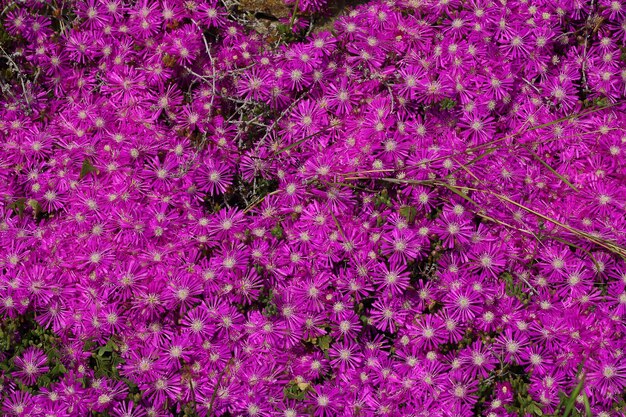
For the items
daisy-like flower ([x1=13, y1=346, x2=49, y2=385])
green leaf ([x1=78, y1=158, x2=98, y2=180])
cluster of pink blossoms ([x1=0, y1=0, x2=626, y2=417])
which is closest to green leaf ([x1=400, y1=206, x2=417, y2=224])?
cluster of pink blossoms ([x1=0, y1=0, x2=626, y2=417])

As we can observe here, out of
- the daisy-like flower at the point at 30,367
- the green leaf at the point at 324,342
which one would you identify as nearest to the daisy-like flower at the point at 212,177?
the green leaf at the point at 324,342

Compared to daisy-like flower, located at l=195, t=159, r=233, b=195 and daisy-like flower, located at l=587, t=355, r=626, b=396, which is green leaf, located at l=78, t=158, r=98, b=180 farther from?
daisy-like flower, located at l=587, t=355, r=626, b=396

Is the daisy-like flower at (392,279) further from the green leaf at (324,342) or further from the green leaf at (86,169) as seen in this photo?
the green leaf at (86,169)

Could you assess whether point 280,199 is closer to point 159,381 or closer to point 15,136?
point 159,381

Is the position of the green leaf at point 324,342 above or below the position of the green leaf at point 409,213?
below

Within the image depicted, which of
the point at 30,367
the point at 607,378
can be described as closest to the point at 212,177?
the point at 30,367
